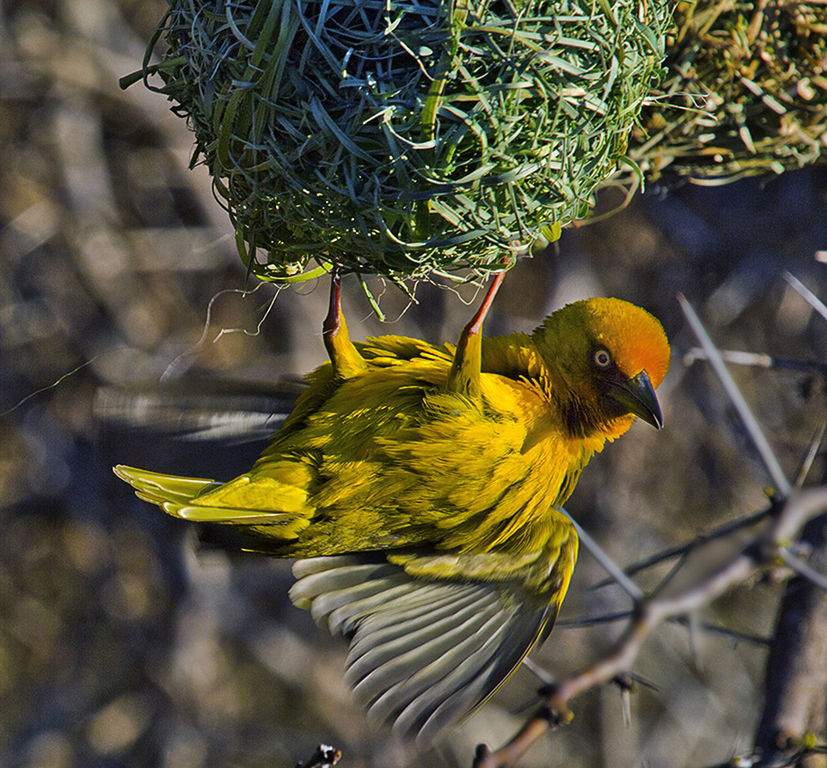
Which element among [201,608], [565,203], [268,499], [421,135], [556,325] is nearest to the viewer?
[421,135]

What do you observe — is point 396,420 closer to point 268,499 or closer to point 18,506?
point 268,499

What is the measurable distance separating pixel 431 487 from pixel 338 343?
1.16 ft

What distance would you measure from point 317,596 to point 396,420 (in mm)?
416

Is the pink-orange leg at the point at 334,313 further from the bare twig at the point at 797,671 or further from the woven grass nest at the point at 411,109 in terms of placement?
the bare twig at the point at 797,671

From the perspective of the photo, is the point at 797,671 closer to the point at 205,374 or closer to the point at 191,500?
the point at 191,500

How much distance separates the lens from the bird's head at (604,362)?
166cm

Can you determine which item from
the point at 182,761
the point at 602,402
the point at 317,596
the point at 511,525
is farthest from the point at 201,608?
the point at 602,402

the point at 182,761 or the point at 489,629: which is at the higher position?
the point at 489,629

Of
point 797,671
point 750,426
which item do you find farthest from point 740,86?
point 797,671

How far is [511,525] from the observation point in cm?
172

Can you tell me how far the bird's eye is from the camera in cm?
168

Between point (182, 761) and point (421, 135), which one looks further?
point (182, 761)

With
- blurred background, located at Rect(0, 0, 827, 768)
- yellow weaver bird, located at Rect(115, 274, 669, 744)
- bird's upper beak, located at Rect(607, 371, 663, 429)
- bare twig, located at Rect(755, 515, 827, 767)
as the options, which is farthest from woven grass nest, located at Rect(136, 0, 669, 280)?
blurred background, located at Rect(0, 0, 827, 768)

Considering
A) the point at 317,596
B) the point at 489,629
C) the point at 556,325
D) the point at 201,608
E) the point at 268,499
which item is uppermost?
the point at 556,325
